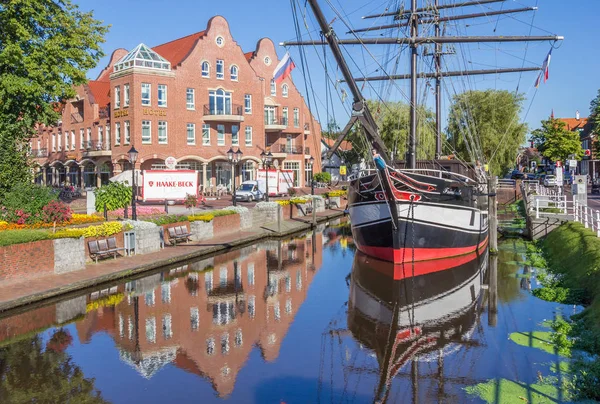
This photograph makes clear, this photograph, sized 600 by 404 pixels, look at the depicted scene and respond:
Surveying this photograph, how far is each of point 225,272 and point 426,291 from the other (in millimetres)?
7088

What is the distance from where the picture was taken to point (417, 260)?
20266 millimetres

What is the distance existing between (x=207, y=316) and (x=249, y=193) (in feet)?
107

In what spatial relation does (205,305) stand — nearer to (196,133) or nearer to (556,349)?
(556,349)

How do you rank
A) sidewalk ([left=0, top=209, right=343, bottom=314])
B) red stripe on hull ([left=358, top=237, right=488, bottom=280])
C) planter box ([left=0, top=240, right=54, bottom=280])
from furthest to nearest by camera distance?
red stripe on hull ([left=358, top=237, right=488, bottom=280]), planter box ([left=0, top=240, right=54, bottom=280]), sidewalk ([left=0, top=209, right=343, bottom=314])

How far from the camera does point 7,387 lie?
921 cm

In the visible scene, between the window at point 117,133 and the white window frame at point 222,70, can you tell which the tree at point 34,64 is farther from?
the white window frame at point 222,70

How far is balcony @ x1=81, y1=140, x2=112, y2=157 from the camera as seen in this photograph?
163ft

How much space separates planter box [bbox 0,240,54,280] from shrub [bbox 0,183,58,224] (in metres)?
4.20

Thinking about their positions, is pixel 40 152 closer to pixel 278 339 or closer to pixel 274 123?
pixel 274 123

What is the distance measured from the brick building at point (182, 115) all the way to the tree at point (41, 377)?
3700 centimetres

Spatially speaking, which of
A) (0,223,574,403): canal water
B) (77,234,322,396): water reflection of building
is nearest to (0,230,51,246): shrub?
(0,223,574,403): canal water

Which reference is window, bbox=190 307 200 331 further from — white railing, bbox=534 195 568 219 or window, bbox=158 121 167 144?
window, bbox=158 121 167 144

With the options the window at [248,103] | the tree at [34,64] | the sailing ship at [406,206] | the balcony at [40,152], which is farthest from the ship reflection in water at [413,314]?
the balcony at [40,152]

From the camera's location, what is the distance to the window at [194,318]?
12953 millimetres
